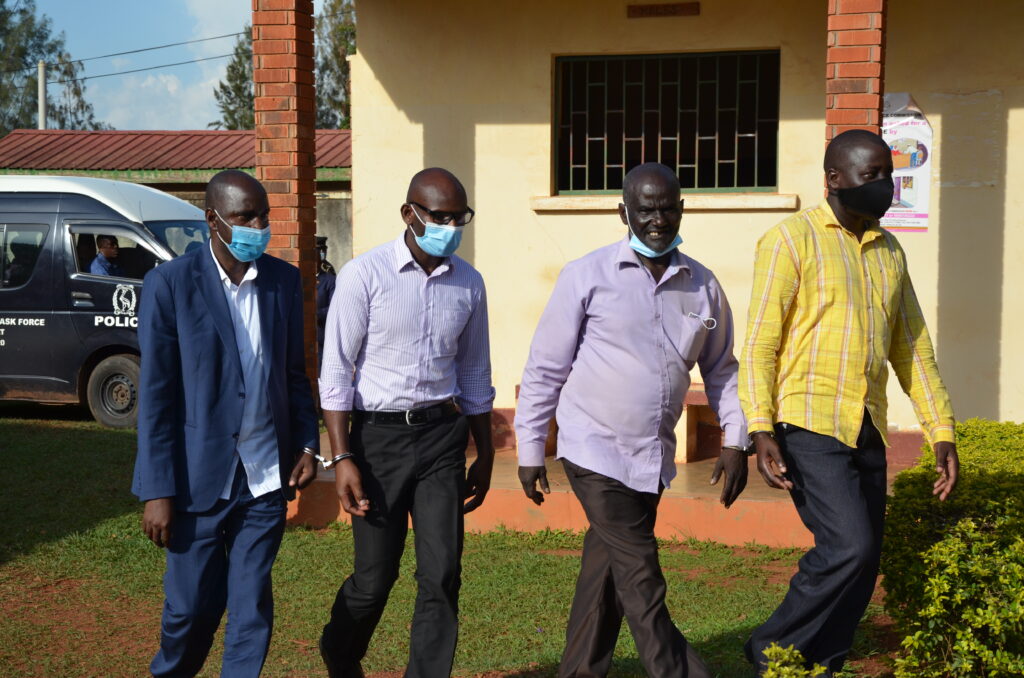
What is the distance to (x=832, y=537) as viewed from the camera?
13.5 ft

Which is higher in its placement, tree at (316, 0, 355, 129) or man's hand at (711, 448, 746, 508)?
tree at (316, 0, 355, 129)

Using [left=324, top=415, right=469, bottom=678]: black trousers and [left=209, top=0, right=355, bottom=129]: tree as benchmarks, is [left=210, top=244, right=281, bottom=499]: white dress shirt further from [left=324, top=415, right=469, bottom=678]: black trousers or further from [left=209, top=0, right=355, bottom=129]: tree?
[left=209, top=0, right=355, bottom=129]: tree

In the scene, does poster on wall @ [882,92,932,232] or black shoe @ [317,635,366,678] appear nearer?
black shoe @ [317,635,366,678]

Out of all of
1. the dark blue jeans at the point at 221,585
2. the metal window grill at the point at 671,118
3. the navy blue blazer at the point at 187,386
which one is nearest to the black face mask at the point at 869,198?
the navy blue blazer at the point at 187,386

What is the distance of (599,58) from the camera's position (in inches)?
366

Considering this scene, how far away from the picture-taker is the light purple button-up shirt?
4.18 meters

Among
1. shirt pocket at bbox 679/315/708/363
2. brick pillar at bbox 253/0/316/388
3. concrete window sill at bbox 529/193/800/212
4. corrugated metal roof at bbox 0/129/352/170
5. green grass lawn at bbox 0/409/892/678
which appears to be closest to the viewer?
shirt pocket at bbox 679/315/708/363

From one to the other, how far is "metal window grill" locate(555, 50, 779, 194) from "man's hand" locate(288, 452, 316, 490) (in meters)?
5.57

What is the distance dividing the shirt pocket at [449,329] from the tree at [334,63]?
1470 inches

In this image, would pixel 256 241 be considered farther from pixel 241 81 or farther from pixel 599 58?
pixel 241 81

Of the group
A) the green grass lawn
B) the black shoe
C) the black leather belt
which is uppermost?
the black leather belt

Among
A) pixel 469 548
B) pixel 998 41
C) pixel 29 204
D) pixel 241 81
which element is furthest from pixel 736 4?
pixel 241 81

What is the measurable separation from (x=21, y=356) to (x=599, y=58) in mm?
7265

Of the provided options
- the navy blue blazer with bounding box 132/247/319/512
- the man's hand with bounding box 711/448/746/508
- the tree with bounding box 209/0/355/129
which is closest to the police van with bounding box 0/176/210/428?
Answer: the navy blue blazer with bounding box 132/247/319/512
